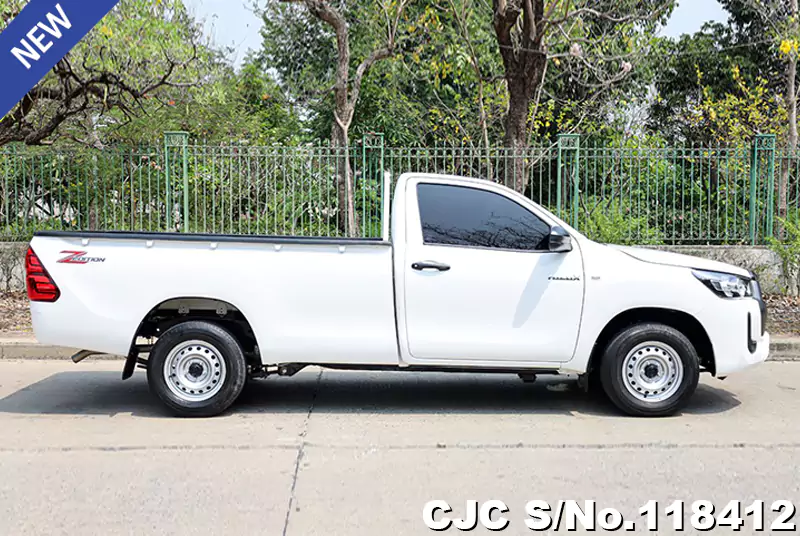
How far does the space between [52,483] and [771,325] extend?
9.42 m

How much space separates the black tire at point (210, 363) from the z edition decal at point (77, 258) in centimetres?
81

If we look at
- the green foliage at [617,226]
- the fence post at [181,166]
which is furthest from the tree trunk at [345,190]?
the green foliage at [617,226]

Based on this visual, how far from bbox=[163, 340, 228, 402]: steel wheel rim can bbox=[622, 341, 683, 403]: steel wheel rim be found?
3252 millimetres

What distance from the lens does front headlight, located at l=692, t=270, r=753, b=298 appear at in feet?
23.2

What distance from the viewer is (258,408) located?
750 cm

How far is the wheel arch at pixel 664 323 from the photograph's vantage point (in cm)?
716

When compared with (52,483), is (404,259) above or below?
above

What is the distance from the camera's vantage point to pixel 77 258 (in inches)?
276

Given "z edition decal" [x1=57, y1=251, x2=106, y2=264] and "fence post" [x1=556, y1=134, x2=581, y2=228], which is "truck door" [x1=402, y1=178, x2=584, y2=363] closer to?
"z edition decal" [x1=57, y1=251, x2=106, y2=264]

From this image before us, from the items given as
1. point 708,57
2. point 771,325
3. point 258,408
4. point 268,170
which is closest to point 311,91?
point 268,170

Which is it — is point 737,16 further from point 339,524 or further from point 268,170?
point 339,524

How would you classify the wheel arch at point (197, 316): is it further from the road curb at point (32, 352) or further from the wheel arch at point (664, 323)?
the road curb at point (32, 352)

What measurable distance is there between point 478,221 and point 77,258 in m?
3.22

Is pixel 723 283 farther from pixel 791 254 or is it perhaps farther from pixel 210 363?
pixel 791 254
